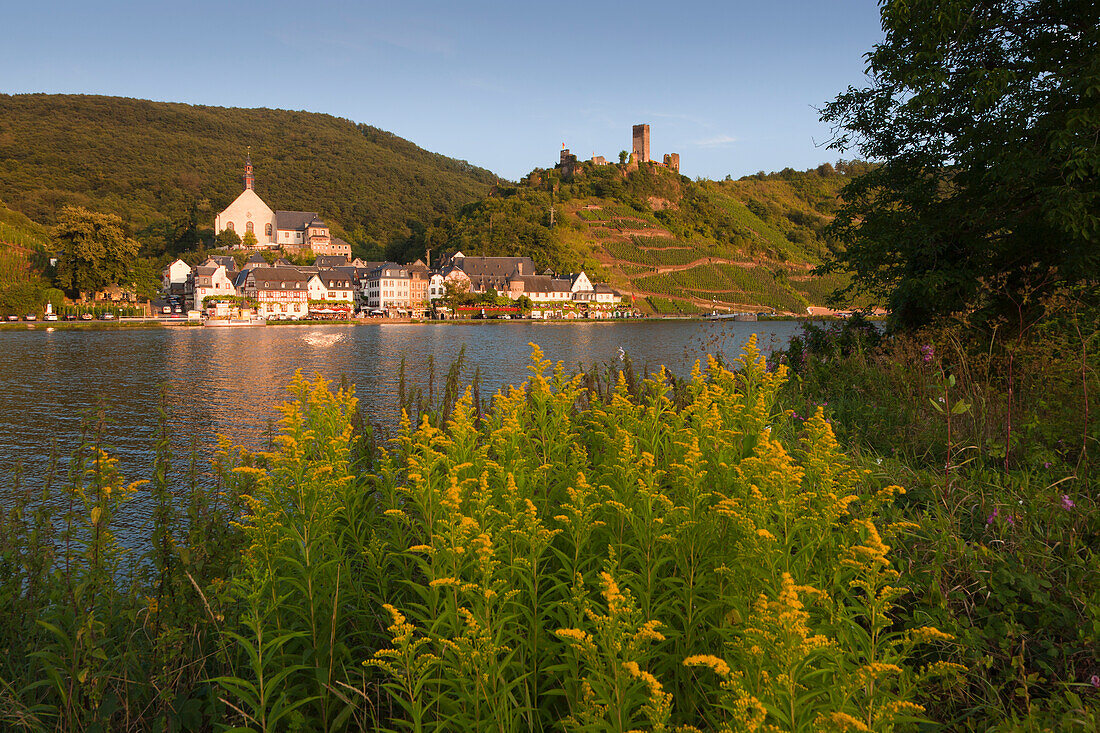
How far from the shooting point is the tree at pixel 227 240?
147m

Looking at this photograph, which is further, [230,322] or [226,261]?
[226,261]

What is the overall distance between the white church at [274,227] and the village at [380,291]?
47.9 feet

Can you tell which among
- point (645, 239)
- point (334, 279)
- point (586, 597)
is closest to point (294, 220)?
point (334, 279)

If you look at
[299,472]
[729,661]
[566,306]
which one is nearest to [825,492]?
[729,661]

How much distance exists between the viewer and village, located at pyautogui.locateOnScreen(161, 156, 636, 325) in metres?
113

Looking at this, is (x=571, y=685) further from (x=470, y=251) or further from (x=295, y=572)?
(x=470, y=251)

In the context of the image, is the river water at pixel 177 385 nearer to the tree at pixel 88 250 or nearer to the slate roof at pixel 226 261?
the tree at pixel 88 250

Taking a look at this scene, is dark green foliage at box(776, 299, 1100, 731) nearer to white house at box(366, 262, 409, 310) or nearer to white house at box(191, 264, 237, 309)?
white house at box(366, 262, 409, 310)

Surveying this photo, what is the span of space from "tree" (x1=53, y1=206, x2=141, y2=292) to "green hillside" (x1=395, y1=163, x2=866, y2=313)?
223 ft

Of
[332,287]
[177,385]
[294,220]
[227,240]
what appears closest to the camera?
[177,385]

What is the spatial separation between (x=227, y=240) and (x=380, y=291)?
54.7 m

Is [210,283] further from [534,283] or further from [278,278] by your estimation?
[534,283]

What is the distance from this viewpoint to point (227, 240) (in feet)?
482

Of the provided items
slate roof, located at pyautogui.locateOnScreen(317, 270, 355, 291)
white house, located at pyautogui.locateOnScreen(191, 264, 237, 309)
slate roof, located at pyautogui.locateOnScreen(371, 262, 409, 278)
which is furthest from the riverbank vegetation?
white house, located at pyautogui.locateOnScreen(191, 264, 237, 309)
